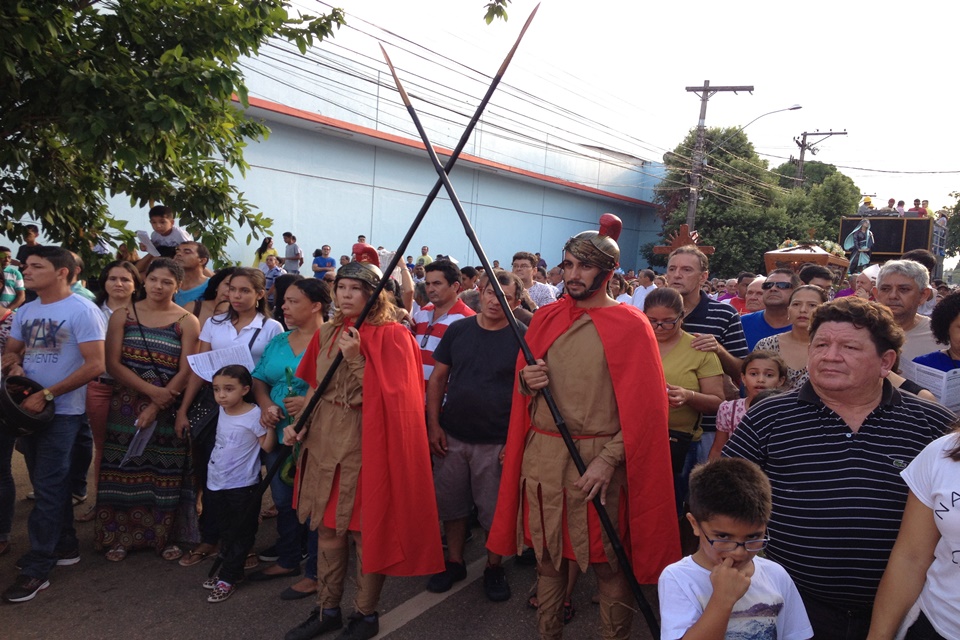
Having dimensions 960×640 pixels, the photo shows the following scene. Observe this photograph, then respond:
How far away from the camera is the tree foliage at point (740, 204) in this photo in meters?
31.9

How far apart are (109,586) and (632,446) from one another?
3210 mm

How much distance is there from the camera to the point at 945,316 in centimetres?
337

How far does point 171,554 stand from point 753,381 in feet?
12.4

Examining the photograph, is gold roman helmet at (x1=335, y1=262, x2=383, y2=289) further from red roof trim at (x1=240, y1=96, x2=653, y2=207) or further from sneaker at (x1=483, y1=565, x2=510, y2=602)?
red roof trim at (x1=240, y1=96, x2=653, y2=207)

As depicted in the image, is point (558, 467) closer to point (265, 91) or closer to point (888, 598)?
point (888, 598)

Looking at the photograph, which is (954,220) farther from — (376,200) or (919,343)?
(919,343)

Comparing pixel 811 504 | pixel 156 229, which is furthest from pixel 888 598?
pixel 156 229

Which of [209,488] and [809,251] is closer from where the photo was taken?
[209,488]

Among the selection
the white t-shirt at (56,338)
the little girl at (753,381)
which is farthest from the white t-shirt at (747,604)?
the white t-shirt at (56,338)

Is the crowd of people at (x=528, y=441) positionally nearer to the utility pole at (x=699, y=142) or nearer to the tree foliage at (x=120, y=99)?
the tree foliage at (x=120, y=99)

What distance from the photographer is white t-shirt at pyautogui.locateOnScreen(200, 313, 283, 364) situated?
4.65m

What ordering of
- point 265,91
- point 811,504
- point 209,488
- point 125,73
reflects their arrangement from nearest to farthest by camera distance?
1. point 811,504
2. point 209,488
3. point 125,73
4. point 265,91

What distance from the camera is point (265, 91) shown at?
663 inches

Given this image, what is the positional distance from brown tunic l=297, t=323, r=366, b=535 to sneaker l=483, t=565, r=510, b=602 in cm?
114
